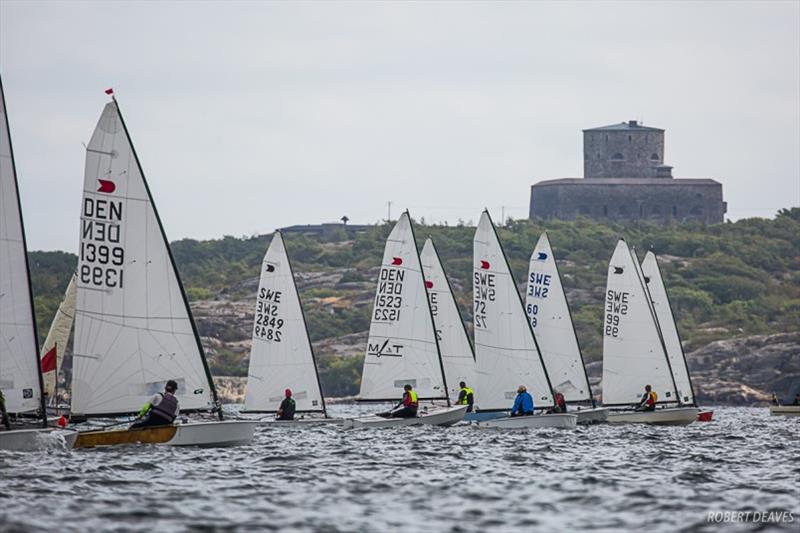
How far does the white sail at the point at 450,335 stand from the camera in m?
46.6

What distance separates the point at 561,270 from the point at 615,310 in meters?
76.7

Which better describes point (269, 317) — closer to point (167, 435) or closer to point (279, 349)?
point (279, 349)

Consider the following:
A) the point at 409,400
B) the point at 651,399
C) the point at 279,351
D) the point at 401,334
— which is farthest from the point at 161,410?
the point at 651,399

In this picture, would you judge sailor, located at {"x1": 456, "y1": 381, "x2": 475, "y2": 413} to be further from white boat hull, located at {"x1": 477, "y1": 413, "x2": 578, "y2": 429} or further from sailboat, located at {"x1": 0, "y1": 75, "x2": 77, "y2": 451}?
sailboat, located at {"x1": 0, "y1": 75, "x2": 77, "y2": 451}

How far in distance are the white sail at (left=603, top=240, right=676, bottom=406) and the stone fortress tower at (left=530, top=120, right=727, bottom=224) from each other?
106406mm

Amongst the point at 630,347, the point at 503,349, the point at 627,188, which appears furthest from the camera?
the point at 627,188

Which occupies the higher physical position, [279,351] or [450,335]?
[450,335]

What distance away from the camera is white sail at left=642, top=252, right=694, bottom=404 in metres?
50.1

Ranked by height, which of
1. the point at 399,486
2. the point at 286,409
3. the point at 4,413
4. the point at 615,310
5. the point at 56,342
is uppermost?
the point at 615,310

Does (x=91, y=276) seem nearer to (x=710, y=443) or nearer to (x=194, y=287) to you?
(x=710, y=443)

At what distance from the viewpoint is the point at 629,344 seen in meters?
46.3

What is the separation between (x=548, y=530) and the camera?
19.3 metres

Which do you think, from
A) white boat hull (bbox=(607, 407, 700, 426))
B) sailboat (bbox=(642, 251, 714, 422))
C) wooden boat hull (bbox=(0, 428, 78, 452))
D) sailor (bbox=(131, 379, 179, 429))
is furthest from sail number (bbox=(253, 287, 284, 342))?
wooden boat hull (bbox=(0, 428, 78, 452))

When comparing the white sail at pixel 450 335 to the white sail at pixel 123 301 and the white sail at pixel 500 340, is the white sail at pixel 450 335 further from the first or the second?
the white sail at pixel 123 301
